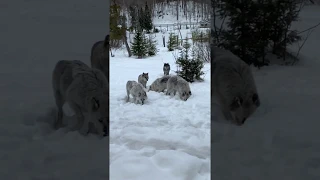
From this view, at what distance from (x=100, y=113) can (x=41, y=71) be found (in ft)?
1.47

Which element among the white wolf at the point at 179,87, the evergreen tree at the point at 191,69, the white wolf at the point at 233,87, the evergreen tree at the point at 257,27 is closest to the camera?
the evergreen tree at the point at 257,27

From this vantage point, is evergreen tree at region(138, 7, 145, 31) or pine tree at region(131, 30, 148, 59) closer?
pine tree at region(131, 30, 148, 59)

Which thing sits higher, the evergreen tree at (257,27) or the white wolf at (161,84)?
the evergreen tree at (257,27)

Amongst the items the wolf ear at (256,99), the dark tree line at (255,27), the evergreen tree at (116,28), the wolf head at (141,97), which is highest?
the evergreen tree at (116,28)

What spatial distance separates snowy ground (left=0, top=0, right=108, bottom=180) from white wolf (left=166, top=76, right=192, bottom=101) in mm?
2364

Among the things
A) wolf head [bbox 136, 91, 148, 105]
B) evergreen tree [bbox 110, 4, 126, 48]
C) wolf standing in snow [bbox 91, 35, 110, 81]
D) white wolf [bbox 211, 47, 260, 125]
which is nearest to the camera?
white wolf [bbox 211, 47, 260, 125]

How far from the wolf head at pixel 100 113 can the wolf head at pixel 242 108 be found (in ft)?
2.62

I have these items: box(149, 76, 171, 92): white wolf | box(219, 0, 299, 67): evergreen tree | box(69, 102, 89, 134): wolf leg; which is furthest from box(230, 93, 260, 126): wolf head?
box(149, 76, 171, 92): white wolf

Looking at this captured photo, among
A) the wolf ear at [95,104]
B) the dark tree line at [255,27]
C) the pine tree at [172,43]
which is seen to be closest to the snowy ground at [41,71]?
the wolf ear at [95,104]

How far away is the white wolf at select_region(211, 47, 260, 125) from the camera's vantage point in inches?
69.4

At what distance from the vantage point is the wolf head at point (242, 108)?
6.09ft

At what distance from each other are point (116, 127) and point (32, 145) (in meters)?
1.04

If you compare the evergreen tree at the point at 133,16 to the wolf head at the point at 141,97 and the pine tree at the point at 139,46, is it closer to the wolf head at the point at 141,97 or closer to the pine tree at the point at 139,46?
the pine tree at the point at 139,46

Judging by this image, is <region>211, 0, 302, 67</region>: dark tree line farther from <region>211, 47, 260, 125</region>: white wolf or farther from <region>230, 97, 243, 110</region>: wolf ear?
<region>230, 97, 243, 110</region>: wolf ear
